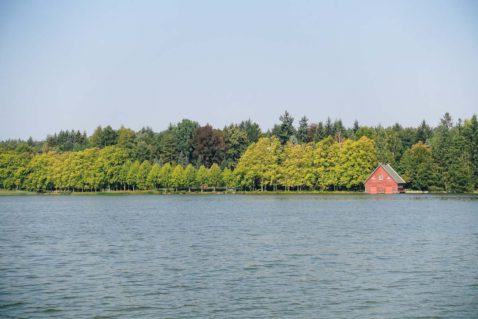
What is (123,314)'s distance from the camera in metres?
20.2

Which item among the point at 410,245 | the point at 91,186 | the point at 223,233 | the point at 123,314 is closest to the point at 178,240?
the point at 223,233

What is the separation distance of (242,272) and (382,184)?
9913 cm

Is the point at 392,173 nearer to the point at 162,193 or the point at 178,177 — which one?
the point at 178,177

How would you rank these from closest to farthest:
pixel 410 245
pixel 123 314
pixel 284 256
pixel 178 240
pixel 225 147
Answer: pixel 123 314, pixel 284 256, pixel 410 245, pixel 178 240, pixel 225 147

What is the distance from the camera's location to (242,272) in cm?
2756

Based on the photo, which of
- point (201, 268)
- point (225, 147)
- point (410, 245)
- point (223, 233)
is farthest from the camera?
point (225, 147)

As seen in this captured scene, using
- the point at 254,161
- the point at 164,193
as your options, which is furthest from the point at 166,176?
the point at 254,161

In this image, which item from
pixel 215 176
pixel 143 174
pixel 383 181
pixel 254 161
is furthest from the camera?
pixel 143 174

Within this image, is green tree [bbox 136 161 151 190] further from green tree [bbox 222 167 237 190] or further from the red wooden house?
the red wooden house

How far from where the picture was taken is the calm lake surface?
68.8ft

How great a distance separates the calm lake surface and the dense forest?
246 feet

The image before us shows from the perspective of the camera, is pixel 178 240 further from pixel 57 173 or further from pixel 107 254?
pixel 57 173

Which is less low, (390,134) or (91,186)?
(390,134)

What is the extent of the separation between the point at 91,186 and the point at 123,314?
127 m
